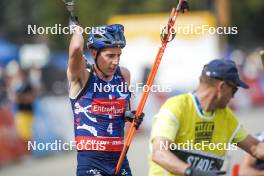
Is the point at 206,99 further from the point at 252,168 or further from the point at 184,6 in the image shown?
the point at 252,168

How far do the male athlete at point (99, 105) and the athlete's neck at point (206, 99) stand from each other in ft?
2.53

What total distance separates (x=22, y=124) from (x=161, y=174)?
10.7 meters

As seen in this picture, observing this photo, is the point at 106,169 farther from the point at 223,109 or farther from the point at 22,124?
the point at 22,124

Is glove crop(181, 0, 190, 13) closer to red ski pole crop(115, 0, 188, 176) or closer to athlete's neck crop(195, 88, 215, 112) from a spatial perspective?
red ski pole crop(115, 0, 188, 176)

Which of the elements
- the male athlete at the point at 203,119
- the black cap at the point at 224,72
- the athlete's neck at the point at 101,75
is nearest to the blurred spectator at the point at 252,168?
the male athlete at the point at 203,119

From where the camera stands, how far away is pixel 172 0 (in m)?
49.8

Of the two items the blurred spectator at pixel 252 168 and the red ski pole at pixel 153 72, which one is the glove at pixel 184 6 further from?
the blurred spectator at pixel 252 168

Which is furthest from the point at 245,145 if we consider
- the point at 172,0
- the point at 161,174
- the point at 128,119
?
the point at 172,0

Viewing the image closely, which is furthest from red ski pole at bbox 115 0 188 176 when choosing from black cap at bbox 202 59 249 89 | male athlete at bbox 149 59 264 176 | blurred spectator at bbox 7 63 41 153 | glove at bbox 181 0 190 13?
blurred spectator at bbox 7 63 41 153

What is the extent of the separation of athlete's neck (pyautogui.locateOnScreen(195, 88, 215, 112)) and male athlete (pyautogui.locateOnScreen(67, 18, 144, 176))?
0.77 metres

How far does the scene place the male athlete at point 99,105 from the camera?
6.73 metres

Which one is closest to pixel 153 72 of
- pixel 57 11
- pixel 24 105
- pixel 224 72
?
pixel 224 72

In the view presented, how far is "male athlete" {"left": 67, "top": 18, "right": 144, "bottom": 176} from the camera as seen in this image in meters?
6.73

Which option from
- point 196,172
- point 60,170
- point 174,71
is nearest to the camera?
point 196,172
